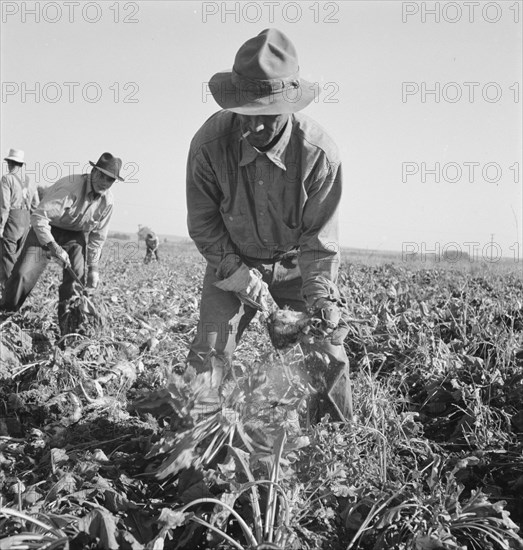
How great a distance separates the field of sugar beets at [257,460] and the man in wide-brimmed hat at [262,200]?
0.25 metres

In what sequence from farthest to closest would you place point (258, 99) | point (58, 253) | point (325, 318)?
point (58, 253) → point (325, 318) → point (258, 99)

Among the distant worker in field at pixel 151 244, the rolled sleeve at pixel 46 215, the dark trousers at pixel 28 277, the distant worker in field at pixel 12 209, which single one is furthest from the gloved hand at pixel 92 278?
the distant worker in field at pixel 151 244

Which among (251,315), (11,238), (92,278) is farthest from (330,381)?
(11,238)

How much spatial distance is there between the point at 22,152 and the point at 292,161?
617 centimetres

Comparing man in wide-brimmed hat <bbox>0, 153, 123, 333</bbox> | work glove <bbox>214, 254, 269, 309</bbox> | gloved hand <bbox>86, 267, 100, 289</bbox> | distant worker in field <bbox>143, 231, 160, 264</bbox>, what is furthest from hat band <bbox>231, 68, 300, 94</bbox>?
distant worker in field <bbox>143, 231, 160, 264</bbox>

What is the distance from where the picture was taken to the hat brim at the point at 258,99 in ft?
8.38

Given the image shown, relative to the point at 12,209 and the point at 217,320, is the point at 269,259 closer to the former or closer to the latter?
the point at 217,320

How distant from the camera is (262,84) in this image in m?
2.62

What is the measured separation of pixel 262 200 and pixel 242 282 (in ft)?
1.32

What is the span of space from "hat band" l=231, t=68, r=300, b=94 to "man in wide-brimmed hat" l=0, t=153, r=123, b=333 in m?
2.61

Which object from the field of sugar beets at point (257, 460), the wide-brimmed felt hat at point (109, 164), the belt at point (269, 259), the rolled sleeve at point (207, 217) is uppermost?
the wide-brimmed felt hat at point (109, 164)

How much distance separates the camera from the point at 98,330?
496 centimetres

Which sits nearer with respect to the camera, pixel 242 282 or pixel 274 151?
pixel 274 151

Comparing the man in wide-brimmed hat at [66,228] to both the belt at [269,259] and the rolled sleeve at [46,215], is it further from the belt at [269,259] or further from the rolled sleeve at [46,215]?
the belt at [269,259]
